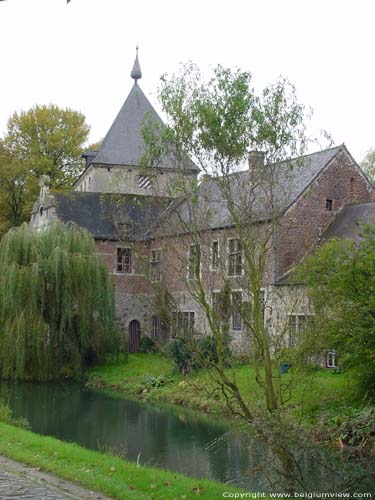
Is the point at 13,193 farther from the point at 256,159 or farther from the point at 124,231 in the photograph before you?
the point at 256,159

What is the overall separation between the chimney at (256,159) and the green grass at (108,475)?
3.95 metres

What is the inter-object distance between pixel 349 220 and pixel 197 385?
8690 millimetres

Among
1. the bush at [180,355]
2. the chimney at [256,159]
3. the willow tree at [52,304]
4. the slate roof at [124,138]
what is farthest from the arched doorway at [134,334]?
the chimney at [256,159]

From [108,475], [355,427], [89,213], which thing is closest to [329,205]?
[89,213]

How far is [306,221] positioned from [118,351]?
302 inches

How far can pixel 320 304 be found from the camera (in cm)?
1305

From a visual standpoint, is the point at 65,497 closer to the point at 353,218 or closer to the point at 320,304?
the point at 320,304

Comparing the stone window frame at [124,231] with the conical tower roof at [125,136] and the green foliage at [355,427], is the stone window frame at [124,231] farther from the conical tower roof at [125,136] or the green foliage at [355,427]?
the conical tower roof at [125,136]

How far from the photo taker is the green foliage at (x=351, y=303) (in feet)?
43.7

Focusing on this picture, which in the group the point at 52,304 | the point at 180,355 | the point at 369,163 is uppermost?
the point at 369,163

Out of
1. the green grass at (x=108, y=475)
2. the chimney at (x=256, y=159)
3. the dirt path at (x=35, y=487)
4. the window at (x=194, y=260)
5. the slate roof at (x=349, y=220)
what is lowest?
the green grass at (x=108, y=475)

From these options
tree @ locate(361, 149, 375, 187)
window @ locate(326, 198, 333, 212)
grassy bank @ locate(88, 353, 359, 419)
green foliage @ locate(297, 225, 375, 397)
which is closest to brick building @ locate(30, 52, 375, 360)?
window @ locate(326, 198, 333, 212)

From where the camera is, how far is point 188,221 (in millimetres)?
9750

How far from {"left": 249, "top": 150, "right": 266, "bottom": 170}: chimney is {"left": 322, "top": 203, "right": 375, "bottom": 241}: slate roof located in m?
11.5
